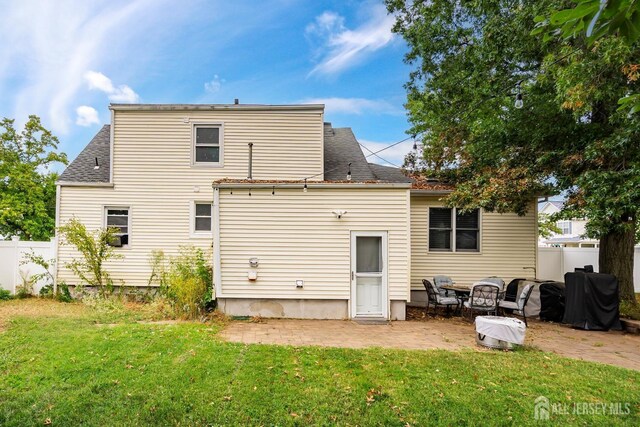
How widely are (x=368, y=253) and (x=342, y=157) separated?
5296 mm

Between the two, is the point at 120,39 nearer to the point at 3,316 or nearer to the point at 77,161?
the point at 77,161

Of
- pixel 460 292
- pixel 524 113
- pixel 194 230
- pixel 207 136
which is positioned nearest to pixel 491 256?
pixel 460 292

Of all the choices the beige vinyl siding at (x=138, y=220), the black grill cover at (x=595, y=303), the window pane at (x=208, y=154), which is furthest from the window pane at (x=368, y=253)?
the window pane at (x=208, y=154)

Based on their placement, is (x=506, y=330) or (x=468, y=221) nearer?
(x=506, y=330)

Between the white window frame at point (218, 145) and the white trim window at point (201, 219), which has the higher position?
the white window frame at point (218, 145)

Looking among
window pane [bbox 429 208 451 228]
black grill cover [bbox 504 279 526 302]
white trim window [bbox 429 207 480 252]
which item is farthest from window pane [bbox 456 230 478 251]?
black grill cover [bbox 504 279 526 302]

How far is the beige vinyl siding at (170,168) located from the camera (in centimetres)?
1012

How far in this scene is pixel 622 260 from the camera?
28.2 ft

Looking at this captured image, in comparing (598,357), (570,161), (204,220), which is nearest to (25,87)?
(204,220)

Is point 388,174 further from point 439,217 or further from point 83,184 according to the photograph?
point 83,184

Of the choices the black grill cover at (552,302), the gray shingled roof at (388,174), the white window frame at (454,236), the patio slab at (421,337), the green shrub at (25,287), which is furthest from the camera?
the gray shingled roof at (388,174)

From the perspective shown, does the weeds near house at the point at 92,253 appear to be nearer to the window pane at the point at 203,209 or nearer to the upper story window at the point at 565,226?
the window pane at the point at 203,209

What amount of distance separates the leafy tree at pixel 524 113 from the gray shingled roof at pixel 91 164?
10.8 m

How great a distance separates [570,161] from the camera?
7.62 metres
